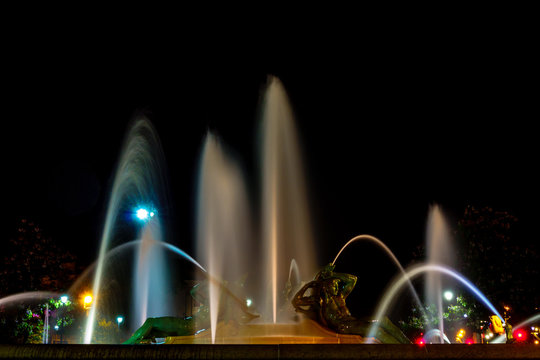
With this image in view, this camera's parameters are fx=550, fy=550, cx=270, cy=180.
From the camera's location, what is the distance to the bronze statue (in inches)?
456

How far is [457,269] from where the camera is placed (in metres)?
33.7

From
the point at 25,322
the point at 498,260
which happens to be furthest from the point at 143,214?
the point at 498,260

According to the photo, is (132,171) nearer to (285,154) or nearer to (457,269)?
(285,154)

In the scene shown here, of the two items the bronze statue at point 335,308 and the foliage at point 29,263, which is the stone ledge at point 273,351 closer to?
the bronze statue at point 335,308

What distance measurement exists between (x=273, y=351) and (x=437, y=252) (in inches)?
1214

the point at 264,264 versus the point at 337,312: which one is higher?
the point at 264,264

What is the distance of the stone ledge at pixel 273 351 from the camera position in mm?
6794

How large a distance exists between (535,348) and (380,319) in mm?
4904

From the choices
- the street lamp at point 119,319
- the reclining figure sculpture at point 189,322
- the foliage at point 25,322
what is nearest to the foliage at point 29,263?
the foliage at point 25,322

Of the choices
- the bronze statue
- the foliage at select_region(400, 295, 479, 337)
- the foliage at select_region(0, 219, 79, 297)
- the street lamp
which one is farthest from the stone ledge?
the street lamp

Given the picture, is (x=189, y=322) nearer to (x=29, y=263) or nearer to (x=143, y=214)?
(x=143, y=214)

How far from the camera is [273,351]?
267 inches

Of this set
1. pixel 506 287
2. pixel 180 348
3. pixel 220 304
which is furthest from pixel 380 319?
pixel 506 287

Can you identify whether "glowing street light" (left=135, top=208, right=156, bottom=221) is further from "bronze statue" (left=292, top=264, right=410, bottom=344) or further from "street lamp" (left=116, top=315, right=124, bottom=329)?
"street lamp" (left=116, top=315, right=124, bottom=329)
